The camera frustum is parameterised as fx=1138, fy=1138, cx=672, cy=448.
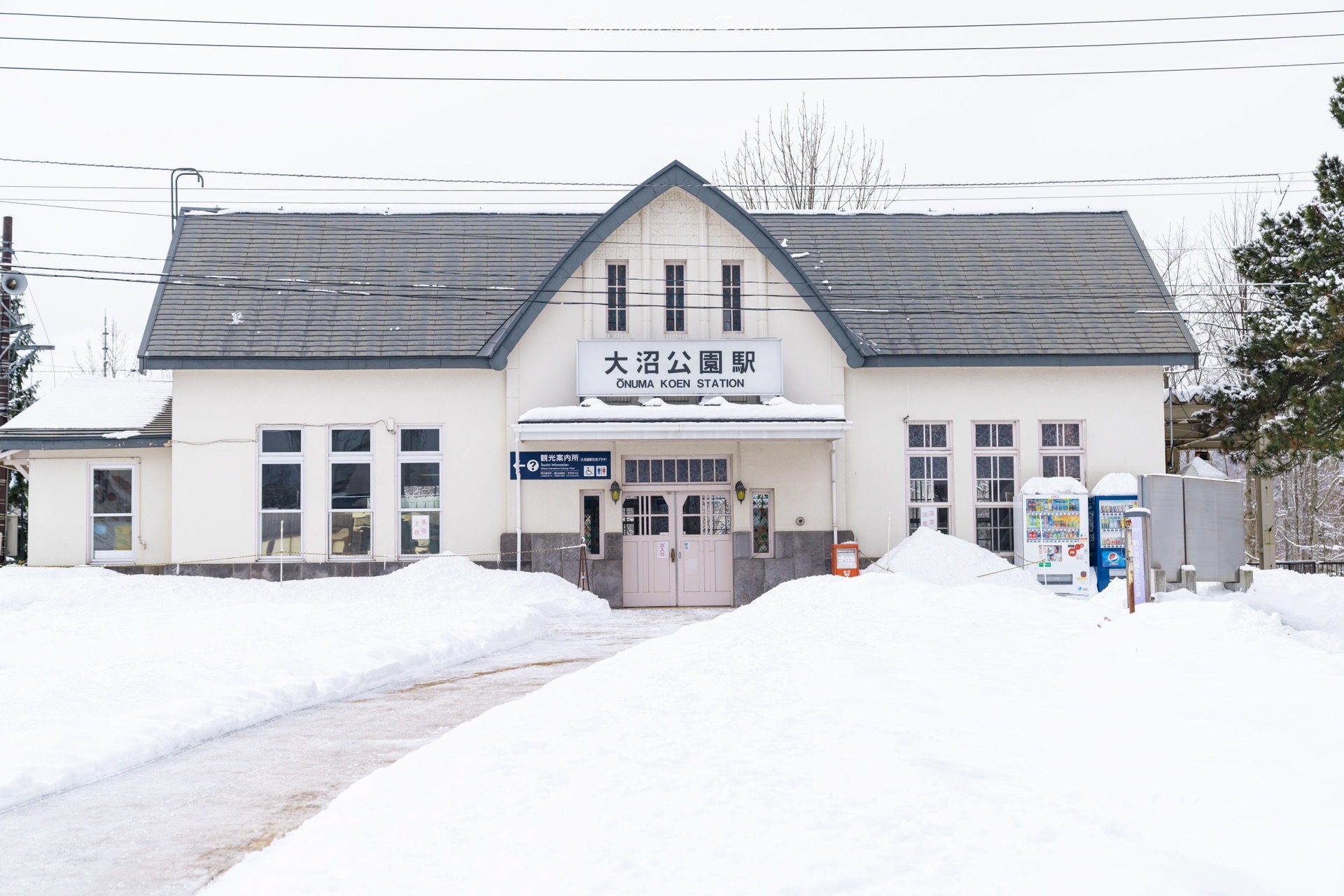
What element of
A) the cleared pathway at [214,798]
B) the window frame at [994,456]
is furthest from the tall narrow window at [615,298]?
the cleared pathway at [214,798]

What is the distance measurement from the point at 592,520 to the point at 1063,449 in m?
9.24

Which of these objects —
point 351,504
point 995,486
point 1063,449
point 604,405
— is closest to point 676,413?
point 604,405

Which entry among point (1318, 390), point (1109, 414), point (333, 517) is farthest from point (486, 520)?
point (1318, 390)

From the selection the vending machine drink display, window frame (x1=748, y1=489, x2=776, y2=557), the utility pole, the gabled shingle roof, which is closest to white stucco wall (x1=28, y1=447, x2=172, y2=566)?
the gabled shingle roof

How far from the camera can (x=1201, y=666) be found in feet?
30.5

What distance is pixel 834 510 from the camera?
2122 centimetres

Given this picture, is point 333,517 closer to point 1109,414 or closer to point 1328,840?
point 1109,414

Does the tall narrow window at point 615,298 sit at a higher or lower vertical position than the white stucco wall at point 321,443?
higher

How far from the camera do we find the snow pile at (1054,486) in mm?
21281

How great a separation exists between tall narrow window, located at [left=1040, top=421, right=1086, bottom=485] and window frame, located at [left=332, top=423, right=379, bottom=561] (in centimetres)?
1248

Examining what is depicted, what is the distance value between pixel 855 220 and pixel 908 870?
21.1 m

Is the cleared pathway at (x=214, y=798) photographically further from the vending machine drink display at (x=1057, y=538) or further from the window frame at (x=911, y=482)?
the vending machine drink display at (x=1057, y=538)

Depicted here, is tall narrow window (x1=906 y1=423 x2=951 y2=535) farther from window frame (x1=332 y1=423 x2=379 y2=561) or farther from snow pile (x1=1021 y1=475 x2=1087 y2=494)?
window frame (x1=332 y1=423 x2=379 y2=561)

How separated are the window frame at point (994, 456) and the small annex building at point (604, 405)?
1.9 inches
